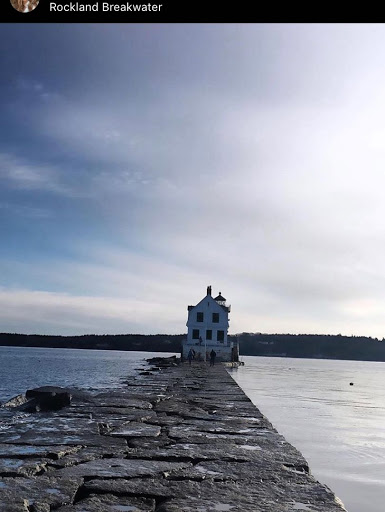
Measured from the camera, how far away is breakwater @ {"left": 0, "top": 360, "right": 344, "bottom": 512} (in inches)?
117

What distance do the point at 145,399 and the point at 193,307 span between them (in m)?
36.1

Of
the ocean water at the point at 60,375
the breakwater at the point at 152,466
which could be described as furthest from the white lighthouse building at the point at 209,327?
the breakwater at the point at 152,466

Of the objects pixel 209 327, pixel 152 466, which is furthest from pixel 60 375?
pixel 152 466

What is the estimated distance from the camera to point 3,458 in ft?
12.8

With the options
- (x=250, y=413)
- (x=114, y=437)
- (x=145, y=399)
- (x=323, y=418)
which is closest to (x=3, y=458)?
(x=114, y=437)
